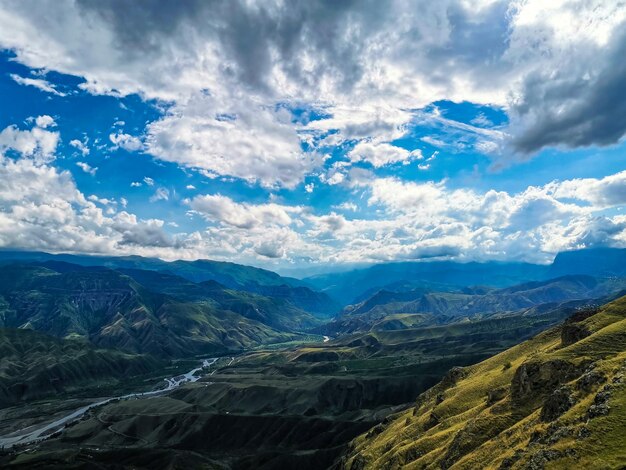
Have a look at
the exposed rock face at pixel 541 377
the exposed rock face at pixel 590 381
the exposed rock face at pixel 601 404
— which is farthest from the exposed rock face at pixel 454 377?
the exposed rock face at pixel 601 404

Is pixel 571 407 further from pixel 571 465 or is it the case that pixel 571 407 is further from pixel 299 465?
pixel 299 465

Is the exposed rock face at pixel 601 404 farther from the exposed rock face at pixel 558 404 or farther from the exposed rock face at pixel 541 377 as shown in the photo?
the exposed rock face at pixel 541 377

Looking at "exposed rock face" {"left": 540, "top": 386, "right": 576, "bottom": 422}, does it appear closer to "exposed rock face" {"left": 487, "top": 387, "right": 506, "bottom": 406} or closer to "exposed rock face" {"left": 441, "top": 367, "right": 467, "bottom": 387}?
"exposed rock face" {"left": 487, "top": 387, "right": 506, "bottom": 406}

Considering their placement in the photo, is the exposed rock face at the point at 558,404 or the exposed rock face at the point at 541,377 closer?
the exposed rock face at the point at 558,404

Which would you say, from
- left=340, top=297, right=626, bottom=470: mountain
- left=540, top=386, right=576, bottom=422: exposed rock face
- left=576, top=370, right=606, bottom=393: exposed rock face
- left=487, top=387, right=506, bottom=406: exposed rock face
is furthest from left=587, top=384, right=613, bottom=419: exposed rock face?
left=487, top=387, right=506, bottom=406: exposed rock face

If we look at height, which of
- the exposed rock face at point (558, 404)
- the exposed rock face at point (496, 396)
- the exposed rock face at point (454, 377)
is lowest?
the exposed rock face at point (454, 377)


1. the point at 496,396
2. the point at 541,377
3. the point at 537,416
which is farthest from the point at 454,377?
the point at 537,416

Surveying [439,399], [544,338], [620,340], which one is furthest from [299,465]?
[620,340]
